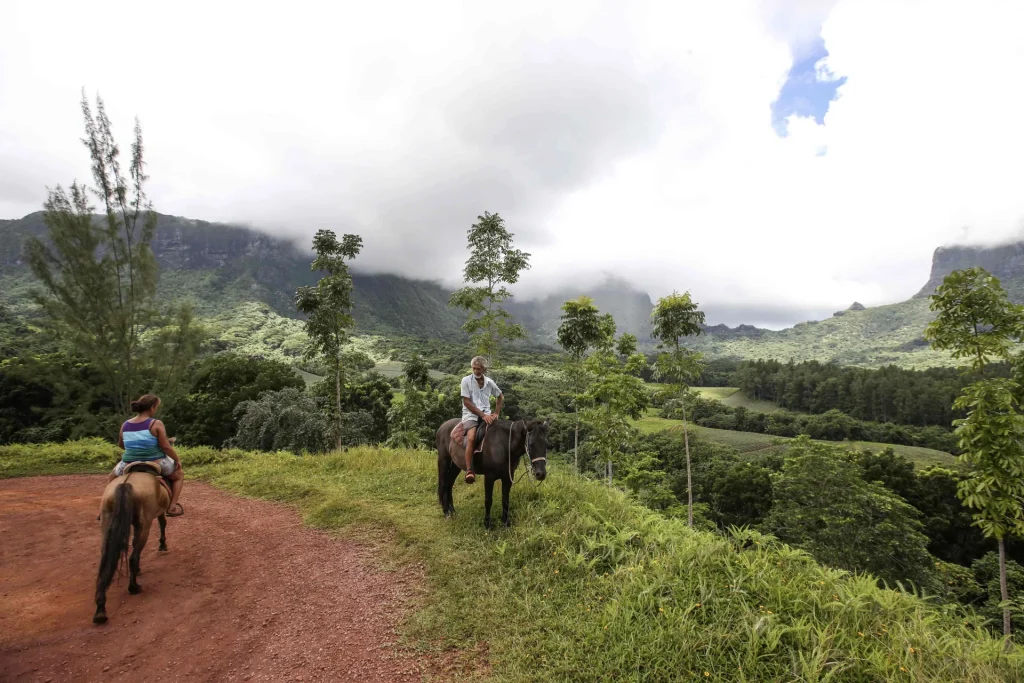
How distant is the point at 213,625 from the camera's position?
14.5ft

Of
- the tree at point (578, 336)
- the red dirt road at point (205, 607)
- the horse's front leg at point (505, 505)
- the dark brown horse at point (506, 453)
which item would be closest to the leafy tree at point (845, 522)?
the tree at point (578, 336)

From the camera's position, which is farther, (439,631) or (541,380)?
(541,380)

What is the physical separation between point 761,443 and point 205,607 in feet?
272

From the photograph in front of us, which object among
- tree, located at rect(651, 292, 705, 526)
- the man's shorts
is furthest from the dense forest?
the man's shorts

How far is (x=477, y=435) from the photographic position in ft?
22.4

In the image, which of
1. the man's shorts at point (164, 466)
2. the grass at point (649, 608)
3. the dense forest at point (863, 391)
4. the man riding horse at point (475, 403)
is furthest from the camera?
the dense forest at point (863, 391)

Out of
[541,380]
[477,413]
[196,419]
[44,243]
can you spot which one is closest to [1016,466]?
[477,413]

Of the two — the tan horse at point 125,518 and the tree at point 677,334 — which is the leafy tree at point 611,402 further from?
the tan horse at point 125,518

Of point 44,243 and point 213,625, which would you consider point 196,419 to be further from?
point 213,625

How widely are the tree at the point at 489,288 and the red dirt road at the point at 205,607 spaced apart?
9555mm

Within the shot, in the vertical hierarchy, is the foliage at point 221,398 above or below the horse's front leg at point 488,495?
below

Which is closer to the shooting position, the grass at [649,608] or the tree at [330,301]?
the grass at [649,608]

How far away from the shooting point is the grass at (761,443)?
57.8 meters

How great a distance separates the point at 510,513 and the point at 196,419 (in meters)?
40.2
